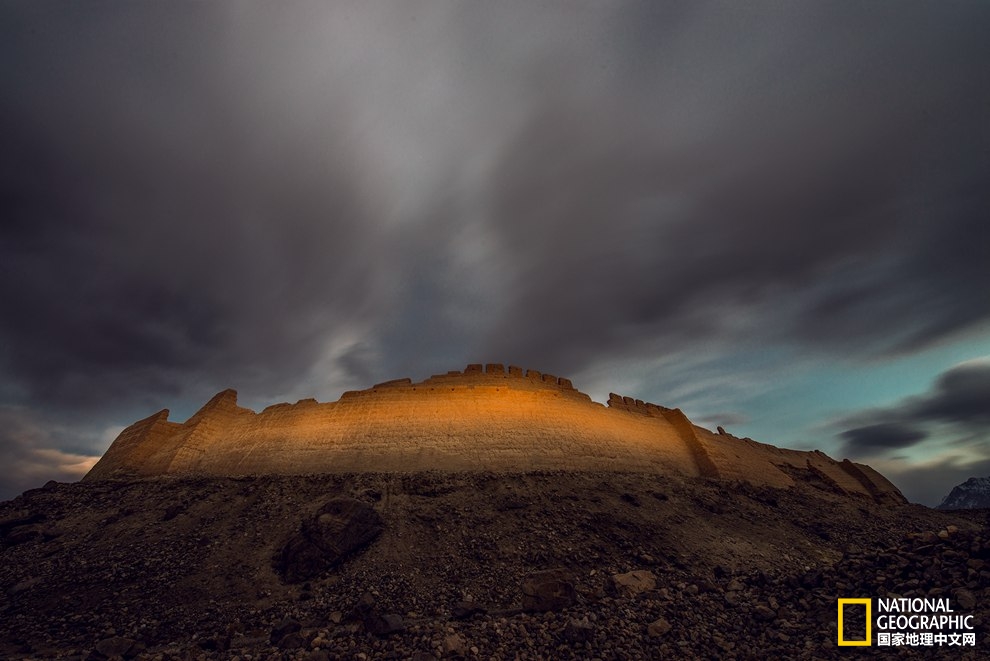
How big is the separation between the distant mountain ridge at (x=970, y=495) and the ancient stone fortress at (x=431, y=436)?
24472 centimetres

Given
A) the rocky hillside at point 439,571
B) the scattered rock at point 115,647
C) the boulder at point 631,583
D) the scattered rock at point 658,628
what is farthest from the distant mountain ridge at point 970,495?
the scattered rock at point 115,647

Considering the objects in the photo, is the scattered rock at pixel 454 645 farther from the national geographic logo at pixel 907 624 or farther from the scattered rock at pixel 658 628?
the national geographic logo at pixel 907 624

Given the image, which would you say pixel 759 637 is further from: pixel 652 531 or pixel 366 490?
pixel 366 490

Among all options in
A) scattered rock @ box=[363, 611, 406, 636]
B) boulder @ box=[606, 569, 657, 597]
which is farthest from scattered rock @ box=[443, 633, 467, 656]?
boulder @ box=[606, 569, 657, 597]

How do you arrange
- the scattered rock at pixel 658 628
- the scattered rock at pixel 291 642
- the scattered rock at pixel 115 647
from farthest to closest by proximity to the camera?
the scattered rock at pixel 115 647
the scattered rock at pixel 291 642
the scattered rock at pixel 658 628

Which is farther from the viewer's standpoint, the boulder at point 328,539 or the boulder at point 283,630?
the boulder at point 328,539

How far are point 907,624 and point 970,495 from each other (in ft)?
911

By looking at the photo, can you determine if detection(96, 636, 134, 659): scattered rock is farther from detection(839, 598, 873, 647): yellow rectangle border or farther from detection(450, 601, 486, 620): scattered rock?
detection(839, 598, 873, 647): yellow rectangle border

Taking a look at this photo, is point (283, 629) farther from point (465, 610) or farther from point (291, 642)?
point (465, 610)

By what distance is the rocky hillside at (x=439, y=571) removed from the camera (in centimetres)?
792

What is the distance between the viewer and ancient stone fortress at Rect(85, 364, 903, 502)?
71.7ft

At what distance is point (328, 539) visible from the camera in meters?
12.7

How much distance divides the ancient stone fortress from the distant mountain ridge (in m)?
245

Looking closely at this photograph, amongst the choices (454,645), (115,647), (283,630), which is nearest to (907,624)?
(454,645)
